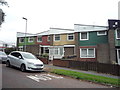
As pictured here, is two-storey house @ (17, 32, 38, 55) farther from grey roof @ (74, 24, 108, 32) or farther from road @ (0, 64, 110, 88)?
road @ (0, 64, 110, 88)

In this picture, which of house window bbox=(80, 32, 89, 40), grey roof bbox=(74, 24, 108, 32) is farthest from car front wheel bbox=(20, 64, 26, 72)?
grey roof bbox=(74, 24, 108, 32)

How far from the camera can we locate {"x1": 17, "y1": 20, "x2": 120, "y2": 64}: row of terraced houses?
20.7 metres

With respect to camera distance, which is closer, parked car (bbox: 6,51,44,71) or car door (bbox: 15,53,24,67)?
parked car (bbox: 6,51,44,71)

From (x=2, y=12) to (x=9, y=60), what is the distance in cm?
655

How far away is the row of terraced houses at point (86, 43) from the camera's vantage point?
68.0 feet

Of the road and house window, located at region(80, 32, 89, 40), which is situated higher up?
house window, located at region(80, 32, 89, 40)

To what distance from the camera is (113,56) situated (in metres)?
20.3

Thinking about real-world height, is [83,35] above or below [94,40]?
above

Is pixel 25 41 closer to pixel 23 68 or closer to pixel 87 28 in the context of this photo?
pixel 87 28

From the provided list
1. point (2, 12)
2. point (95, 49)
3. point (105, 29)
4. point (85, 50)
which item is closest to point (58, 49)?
point (85, 50)

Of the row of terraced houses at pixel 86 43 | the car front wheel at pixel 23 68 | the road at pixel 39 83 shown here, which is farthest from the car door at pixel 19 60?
the row of terraced houses at pixel 86 43

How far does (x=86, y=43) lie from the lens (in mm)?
24281

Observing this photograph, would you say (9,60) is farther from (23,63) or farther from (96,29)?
(96,29)

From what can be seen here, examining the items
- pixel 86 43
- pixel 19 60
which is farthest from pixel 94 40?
pixel 19 60
